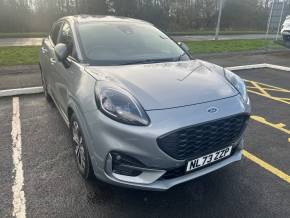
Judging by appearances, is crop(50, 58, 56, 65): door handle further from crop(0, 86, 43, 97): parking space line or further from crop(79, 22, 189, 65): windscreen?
crop(0, 86, 43, 97): parking space line

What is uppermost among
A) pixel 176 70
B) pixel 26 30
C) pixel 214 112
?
pixel 176 70

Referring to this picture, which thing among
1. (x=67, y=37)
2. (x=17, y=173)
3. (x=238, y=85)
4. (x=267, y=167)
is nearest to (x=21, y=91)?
(x=67, y=37)

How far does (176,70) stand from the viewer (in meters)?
2.80

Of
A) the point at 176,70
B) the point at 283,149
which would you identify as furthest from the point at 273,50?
the point at 176,70

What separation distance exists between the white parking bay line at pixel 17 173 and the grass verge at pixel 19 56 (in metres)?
4.17

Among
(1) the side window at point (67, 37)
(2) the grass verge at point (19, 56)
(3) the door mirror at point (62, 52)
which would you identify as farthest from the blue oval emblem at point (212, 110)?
(2) the grass verge at point (19, 56)

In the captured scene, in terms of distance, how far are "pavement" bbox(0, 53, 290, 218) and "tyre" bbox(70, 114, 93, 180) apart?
0.14 meters

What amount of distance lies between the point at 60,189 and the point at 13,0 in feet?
67.6

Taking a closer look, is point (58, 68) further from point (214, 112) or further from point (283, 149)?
point (283, 149)

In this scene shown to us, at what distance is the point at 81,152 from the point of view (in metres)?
2.65

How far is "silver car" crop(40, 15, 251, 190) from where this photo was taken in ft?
6.84

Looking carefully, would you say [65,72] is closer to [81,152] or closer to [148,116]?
[81,152]

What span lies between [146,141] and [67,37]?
2056 mm

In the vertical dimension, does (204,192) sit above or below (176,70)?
below
